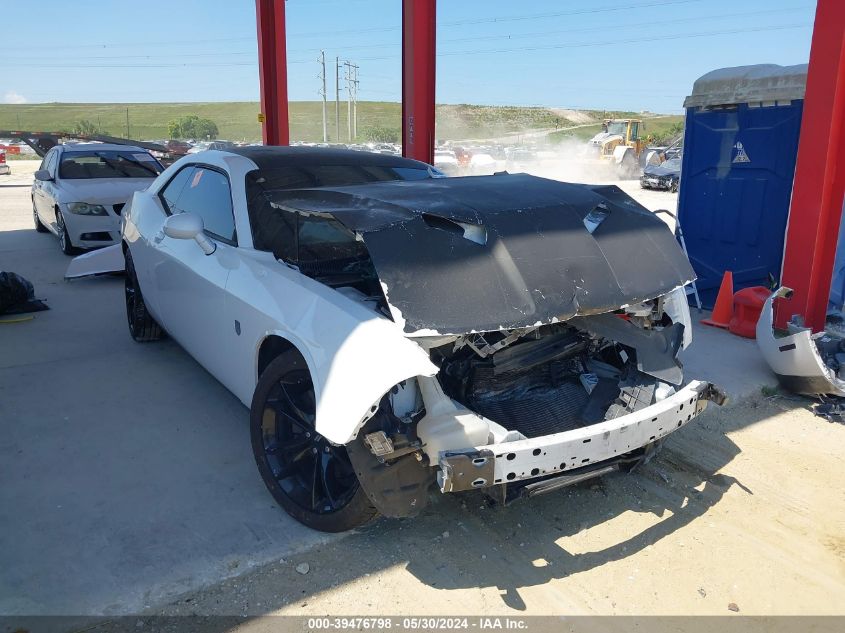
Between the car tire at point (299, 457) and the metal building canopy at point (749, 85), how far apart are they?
5028 mm

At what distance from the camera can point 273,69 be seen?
10039 millimetres

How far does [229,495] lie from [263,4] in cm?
842

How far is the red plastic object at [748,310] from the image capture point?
579cm

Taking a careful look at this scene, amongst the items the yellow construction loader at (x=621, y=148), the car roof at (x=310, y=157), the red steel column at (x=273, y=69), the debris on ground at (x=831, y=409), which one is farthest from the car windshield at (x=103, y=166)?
the yellow construction loader at (x=621, y=148)

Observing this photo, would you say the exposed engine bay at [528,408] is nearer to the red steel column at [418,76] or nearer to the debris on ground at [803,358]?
the debris on ground at [803,358]

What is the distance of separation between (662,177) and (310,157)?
68.8 feet

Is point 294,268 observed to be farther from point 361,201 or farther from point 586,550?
point 586,550

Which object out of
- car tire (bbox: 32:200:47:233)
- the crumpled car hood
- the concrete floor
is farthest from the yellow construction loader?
the crumpled car hood

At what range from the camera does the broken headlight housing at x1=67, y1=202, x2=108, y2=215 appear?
29.1ft

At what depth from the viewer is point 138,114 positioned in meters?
97.8

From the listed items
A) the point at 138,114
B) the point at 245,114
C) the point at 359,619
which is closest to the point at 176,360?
the point at 359,619

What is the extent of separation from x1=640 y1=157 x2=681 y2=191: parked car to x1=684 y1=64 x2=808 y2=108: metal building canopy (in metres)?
17.2

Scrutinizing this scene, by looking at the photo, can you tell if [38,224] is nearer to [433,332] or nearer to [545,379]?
[545,379]

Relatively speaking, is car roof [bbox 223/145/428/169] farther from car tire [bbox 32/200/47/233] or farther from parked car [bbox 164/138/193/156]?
parked car [bbox 164/138/193/156]
